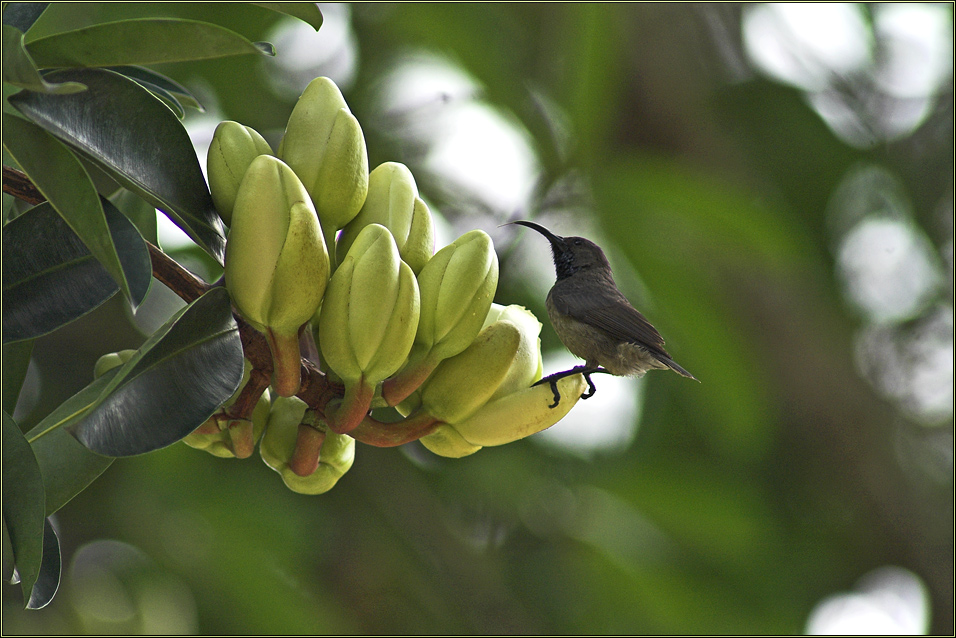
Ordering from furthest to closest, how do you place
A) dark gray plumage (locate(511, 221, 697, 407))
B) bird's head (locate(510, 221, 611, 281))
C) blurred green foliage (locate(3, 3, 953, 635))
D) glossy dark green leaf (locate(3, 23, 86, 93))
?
blurred green foliage (locate(3, 3, 953, 635)) < bird's head (locate(510, 221, 611, 281)) < dark gray plumage (locate(511, 221, 697, 407)) < glossy dark green leaf (locate(3, 23, 86, 93))

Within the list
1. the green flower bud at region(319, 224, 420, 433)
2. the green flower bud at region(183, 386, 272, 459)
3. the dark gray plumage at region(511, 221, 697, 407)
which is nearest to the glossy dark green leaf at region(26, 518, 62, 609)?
the green flower bud at region(183, 386, 272, 459)

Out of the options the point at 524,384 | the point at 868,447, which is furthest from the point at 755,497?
the point at 524,384

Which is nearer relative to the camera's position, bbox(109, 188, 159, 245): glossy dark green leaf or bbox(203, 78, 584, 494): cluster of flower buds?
bbox(203, 78, 584, 494): cluster of flower buds

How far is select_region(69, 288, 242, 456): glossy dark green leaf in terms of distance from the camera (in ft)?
2.50

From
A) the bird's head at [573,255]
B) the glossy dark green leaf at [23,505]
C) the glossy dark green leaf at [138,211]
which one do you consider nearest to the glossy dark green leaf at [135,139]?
the glossy dark green leaf at [23,505]

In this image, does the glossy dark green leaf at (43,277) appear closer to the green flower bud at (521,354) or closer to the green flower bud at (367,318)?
the green flower bud at (367,318)

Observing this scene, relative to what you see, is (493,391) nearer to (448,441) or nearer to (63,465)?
(448,441)

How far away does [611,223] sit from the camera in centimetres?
239

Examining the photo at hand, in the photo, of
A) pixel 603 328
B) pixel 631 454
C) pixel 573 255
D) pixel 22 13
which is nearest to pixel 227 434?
pixel 22 13

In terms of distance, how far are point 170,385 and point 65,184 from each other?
197mm

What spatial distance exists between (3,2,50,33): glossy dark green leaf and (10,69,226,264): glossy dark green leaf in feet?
0.21

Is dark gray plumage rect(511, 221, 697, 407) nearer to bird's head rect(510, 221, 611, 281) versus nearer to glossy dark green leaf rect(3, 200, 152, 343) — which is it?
bird's head rect(510, 221, 611, 281)

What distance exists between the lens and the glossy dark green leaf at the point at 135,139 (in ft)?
2.69

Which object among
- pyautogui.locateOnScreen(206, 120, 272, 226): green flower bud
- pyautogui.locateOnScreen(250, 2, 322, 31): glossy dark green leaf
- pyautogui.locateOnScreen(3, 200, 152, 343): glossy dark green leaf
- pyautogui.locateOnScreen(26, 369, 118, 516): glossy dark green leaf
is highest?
pyautogui.locateOnScreen(250, 2, 322, 31): glossy dark green leaf
